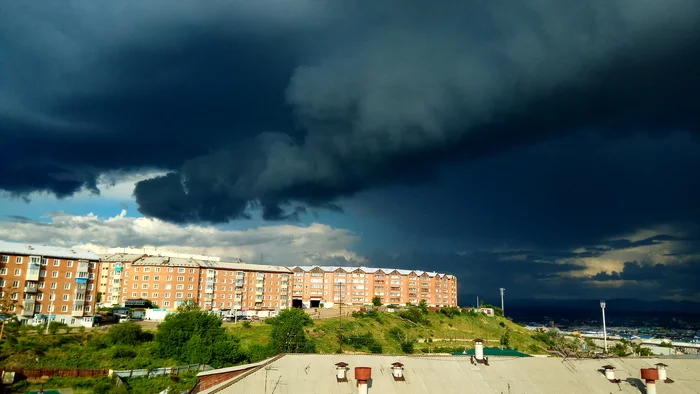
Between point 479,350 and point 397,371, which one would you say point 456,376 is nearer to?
point 479,350

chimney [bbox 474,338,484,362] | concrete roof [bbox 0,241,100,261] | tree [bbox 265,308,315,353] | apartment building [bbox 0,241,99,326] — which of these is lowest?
tree [bbox 265,308,315,353]

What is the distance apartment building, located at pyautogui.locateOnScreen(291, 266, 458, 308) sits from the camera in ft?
598

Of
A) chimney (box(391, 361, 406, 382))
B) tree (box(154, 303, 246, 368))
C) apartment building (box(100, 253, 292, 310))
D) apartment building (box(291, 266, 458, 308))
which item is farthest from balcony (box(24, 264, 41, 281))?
apartment building (box(291, 266, 458, 308))

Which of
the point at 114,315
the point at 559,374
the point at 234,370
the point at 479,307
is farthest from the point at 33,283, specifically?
the point at 479,307

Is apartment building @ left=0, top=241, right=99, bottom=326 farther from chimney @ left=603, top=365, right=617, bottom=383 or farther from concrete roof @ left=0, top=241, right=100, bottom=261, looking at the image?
chimney @ left=603, top=365, right=617, bottom=383

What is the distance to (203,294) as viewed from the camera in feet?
487

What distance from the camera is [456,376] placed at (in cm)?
3675

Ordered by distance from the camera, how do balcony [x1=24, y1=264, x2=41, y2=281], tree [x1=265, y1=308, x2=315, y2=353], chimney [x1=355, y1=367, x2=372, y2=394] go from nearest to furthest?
1. chimney [x1=355, y1=367, x2=372, y2=394]
2. tree [x1=265, y1=308, x2=315, y2=353]
3. balcony [x1=24, y1=264, x2=41, y2=281]

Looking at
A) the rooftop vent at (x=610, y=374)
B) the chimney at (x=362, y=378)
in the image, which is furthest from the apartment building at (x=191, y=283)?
the rooftop vent at (x=610, y=374)

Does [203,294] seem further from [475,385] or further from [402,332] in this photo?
[475,385]

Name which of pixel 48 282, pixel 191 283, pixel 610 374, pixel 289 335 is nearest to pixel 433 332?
pixel 289 335

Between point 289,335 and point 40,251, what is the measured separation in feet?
188

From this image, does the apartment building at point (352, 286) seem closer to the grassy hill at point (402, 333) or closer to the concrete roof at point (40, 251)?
the grassy hill at point (402, 333)

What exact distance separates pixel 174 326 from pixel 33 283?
143 ft
